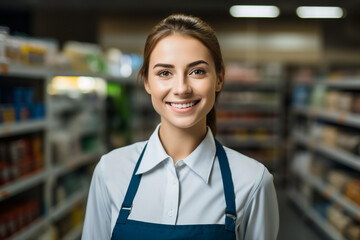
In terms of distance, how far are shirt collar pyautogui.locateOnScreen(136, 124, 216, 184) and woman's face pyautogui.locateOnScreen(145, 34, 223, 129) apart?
0.42 ft

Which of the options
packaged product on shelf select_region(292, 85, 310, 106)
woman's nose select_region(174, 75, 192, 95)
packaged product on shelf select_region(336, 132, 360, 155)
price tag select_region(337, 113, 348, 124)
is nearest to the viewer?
woman's nose select_region(174, 75, 192, 95)

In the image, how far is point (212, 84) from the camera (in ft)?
4.72

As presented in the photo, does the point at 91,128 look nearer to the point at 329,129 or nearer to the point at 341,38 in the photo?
the point at 329,129

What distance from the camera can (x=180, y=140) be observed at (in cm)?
155

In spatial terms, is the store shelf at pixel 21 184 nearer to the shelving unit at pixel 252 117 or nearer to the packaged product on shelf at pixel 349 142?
the packaged product on shelf at pixel 349 142

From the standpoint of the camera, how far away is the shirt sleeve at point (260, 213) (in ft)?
4.90

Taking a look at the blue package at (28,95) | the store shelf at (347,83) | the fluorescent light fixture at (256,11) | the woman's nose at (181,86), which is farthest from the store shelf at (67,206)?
the fluorescent light fixture at (256,11)

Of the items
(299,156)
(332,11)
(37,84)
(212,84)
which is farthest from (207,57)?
(332,11)

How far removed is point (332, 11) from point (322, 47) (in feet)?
3.81

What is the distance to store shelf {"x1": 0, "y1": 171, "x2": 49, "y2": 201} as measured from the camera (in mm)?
3125

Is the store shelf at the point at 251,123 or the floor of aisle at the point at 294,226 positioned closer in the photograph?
the floor of aisle at the point at 294,226

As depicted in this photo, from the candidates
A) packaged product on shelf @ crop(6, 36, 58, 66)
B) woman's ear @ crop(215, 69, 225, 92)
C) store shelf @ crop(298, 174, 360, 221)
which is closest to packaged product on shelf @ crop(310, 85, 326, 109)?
store shelf @ crop(298, 174, 360, 221)

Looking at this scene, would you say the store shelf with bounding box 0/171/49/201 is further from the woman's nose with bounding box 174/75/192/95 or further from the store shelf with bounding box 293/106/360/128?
the store shelf with bounding box 293/106/360/128

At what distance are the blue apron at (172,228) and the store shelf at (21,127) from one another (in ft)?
6.26
